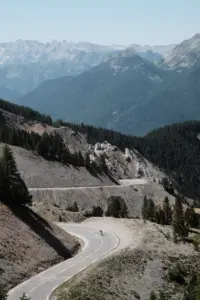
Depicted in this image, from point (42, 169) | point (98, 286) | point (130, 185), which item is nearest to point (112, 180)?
point (130, 185)

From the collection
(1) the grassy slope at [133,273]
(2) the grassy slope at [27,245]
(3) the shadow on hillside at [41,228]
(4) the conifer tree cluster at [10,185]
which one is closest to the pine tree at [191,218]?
(1) the grassy slope at [133,273]

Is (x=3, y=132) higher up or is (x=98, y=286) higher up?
(x=3, y=132)

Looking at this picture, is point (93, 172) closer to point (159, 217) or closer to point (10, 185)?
point (159, 217)

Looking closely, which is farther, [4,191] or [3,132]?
[3,132]

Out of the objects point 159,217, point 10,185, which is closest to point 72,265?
point 10,185

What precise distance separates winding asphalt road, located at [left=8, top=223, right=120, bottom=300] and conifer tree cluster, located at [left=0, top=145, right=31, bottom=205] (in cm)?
1128

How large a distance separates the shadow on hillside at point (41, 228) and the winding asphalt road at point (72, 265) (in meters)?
2.02

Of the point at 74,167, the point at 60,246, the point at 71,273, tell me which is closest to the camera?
the point at 71,273

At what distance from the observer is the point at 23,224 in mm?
62750

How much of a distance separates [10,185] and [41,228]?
23.9ft

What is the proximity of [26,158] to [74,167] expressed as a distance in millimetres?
22485

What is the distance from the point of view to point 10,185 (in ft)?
222

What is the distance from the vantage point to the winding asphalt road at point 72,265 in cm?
4800

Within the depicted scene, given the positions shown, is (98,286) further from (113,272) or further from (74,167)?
(74,167)
